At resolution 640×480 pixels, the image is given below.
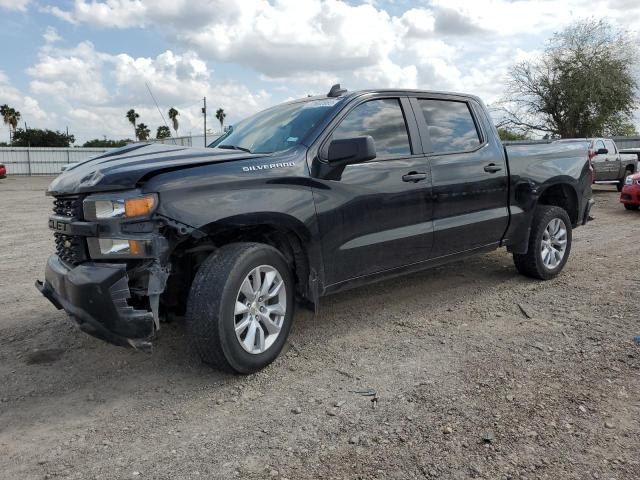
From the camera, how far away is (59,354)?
3.92m

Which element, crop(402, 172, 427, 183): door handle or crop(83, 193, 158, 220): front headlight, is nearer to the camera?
crop(83, 193, 158, 220): front headlight

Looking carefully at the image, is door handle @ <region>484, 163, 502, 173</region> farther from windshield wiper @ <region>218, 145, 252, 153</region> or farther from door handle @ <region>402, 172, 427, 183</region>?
windshield wiper @ <region>218, 145, 252, 153</region>

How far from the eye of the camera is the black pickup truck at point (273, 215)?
3.11 m

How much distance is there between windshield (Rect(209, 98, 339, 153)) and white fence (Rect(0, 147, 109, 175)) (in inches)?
1500

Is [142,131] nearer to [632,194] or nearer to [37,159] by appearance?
[37,159]

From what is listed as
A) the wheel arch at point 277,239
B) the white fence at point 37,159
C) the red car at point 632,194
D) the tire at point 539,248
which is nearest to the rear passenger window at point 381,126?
the wheel arch at point 277,239

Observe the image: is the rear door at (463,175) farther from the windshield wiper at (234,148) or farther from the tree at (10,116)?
the tree at (10,116)

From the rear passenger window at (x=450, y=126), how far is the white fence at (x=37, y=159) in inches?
1516

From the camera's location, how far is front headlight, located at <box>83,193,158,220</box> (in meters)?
3.06

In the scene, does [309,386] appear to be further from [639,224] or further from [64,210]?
[639,224]

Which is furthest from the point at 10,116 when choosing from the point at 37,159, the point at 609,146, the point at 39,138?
the point at 609,146

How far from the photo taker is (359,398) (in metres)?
3.16

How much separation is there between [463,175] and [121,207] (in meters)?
2.99

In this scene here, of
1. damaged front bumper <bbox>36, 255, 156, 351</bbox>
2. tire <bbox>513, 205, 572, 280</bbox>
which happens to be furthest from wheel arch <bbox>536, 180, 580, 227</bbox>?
damaged front bumper <bbox>36, 255, 156, 351</bbox>
